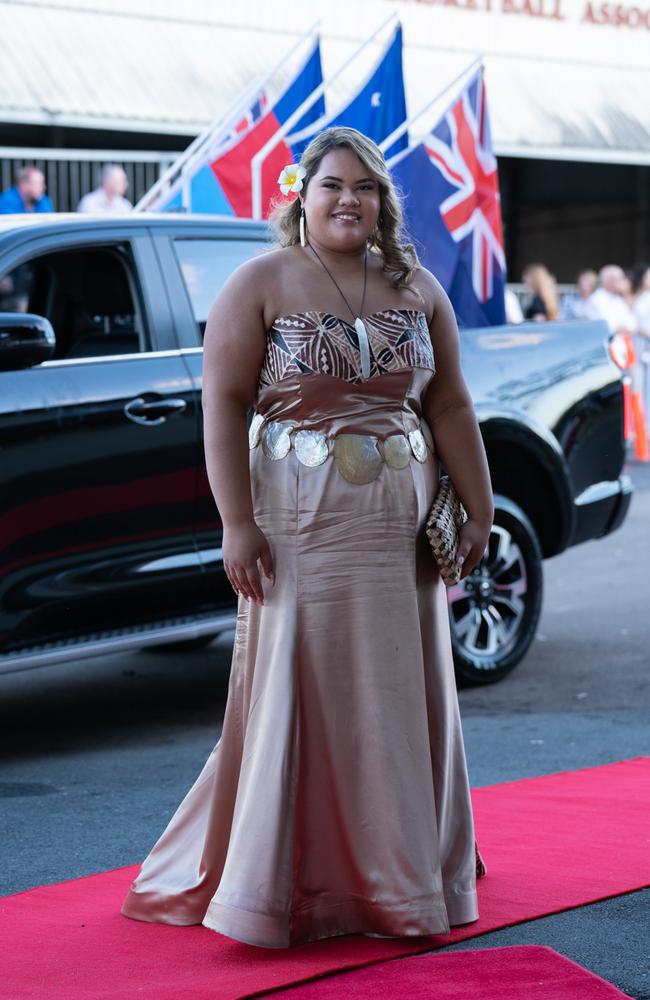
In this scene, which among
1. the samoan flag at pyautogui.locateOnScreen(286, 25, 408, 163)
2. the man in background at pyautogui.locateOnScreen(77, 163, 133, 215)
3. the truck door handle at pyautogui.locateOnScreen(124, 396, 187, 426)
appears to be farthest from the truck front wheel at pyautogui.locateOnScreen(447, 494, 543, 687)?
the man in background at pyautogui.locateOnScreen(77, 163, 133, 215)

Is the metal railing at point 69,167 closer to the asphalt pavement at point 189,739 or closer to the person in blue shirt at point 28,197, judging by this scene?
the person in blue shirt at point 28,197

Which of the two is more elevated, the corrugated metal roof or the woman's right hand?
the corrugated metal roof

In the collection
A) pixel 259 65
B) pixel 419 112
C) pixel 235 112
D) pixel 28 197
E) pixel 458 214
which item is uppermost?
pixel 259 65

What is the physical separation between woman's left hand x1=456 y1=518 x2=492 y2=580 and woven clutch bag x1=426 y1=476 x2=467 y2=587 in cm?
2

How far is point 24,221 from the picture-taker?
5883 mm

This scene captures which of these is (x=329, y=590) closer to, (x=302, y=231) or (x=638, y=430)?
(x=302, y=231)

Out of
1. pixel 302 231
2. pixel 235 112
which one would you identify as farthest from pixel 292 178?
pixel 235 112

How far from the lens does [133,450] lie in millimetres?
5742

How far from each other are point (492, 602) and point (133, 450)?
6.32 feet

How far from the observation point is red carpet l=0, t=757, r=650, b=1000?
3.53 metres

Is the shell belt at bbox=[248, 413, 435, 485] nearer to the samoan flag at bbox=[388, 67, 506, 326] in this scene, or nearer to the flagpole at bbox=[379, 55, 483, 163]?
the samoan flag at bbox=[388, 67, 506, 326]

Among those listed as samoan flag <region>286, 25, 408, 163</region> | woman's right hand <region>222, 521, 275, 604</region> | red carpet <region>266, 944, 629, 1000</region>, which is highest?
samoan flag <region>286, 25, 408, 163</region>

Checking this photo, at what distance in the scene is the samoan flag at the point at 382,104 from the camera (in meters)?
9.59

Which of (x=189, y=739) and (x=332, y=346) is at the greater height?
(x=332, y=346)
